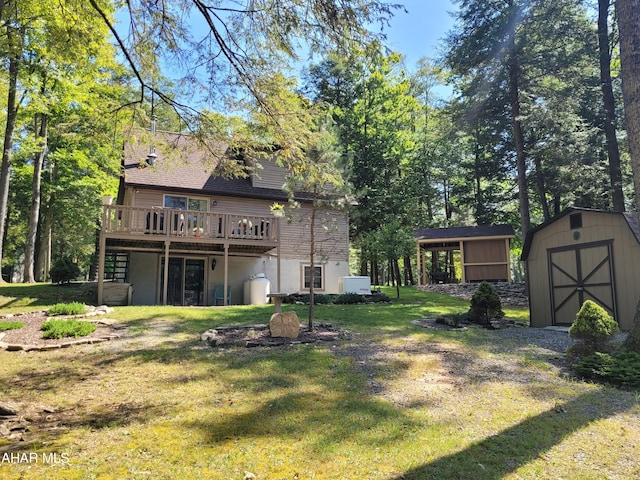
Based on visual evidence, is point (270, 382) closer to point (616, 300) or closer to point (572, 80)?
point (616, 300)

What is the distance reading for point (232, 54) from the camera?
6383 mm

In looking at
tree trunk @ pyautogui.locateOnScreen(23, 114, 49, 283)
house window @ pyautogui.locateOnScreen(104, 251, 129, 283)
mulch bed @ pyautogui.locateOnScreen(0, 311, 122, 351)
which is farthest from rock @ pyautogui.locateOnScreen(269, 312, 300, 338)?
tree trunk @ pyautogui.locateOnScreen(23, 114, 49, 283)

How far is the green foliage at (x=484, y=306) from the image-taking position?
34.4 ft

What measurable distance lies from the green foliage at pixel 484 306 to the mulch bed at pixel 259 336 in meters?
3.87

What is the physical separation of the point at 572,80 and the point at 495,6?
4493 mm

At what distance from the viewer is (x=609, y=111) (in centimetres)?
Answer: 1575

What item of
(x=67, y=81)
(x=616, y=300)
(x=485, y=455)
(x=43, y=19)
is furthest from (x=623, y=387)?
(x=67, y=81)

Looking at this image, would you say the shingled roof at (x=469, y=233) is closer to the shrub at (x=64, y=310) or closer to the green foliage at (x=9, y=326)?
the shrub at (x=64, y=310)

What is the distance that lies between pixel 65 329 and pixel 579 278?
38.1 ft

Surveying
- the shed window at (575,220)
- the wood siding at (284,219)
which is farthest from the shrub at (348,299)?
the shed window at (575,220)

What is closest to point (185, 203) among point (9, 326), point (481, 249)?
point (9, 326)

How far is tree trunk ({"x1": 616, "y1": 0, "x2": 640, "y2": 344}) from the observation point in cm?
642

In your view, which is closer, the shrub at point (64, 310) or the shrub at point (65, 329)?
the shrub at point (65, 329)

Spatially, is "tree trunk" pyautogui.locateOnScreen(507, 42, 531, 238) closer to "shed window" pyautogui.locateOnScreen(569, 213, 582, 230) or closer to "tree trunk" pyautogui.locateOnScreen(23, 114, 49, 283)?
"shed window" pyautogui.locateOnScreen(569, 213, 582, 230)
